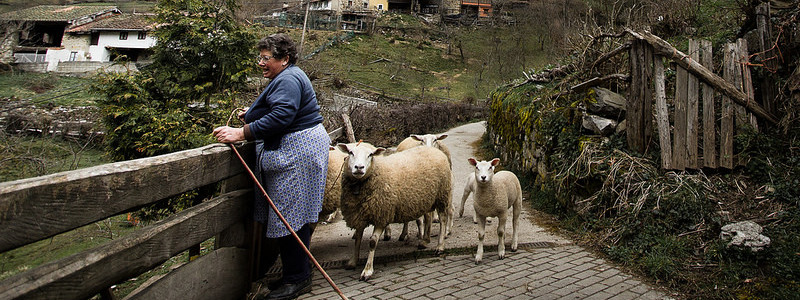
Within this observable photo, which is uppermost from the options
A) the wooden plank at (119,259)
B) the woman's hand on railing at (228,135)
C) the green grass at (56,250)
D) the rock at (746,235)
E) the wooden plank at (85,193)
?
the woman's hand on railing at (228,135)

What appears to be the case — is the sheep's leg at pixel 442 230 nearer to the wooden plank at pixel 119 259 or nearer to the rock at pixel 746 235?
the wooden plank at pixel 119 259

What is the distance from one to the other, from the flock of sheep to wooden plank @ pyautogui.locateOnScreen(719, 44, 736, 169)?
8.17ft

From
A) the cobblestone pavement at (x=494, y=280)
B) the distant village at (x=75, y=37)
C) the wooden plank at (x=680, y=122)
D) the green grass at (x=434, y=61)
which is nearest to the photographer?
the cobblestone pavement at (x=494, y=280)

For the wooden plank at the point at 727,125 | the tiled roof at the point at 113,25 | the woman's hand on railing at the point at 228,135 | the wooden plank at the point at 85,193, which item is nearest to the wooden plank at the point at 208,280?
the wooden plank at the point at 85,193

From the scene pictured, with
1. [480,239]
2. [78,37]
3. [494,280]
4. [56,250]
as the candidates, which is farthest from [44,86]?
[494,280]

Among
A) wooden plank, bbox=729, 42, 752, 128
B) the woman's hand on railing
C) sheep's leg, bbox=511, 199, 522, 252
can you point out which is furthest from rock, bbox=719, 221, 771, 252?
the woman's hand on railing

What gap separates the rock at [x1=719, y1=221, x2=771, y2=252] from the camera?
13.0 feet

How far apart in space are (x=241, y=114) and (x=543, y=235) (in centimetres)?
438

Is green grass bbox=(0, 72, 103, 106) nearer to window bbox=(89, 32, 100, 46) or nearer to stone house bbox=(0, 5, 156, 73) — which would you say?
stone house bbox=(0, 5, 156, 73)

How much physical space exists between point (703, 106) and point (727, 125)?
35 centimetres

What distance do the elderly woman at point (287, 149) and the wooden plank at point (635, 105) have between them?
4487 millimetres

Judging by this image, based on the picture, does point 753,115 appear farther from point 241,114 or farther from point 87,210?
point 87,210

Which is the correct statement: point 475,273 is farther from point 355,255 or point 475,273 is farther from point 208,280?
point 208,280

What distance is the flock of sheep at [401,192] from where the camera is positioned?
174 inches
